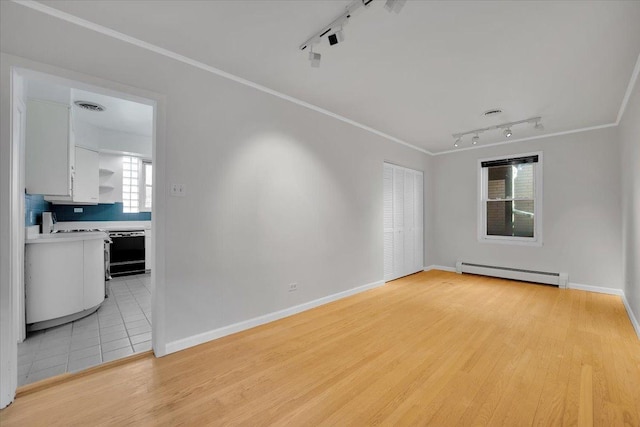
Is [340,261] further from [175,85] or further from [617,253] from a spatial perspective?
[617,253]

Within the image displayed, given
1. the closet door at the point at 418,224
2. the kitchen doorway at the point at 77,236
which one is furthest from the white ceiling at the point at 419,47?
the closet door at the point at 418,224

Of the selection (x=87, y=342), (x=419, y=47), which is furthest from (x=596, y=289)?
(x=87, y=342)

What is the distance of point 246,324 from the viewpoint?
3.05 meters

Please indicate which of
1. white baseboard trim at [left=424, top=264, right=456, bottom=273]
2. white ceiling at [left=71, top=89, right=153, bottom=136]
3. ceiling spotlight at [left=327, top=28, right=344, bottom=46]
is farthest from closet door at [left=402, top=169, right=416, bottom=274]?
white ceiling at [left=71, top=89, right=153, bottom=136]

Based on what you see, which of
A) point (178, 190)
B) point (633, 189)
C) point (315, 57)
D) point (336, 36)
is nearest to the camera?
point (336, 36)

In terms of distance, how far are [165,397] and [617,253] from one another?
625cm

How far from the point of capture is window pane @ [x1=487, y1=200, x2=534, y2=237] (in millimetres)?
5318

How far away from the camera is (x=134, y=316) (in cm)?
353

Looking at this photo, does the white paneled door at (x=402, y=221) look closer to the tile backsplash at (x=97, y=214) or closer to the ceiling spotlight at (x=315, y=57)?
the ceiling spotlight at (x=315, y=57)

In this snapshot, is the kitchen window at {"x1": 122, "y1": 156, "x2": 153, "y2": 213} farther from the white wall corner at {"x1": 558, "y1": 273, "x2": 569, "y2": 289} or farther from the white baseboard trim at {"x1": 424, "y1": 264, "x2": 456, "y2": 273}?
the white wall corner at {"x1": 558, "y1": 273, "x2": 569, "y2": 289}

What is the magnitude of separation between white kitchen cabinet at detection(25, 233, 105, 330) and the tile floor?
0.19 m

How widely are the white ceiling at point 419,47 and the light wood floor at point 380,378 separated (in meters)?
2.70

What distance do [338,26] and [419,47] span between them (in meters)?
0.79

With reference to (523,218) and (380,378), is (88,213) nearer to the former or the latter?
(380,378)
